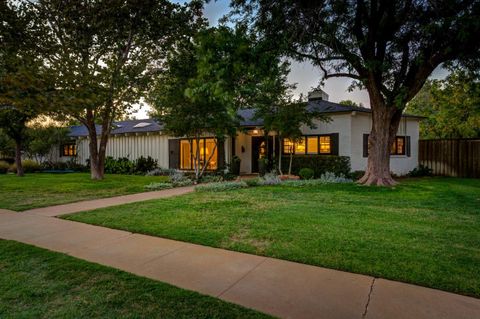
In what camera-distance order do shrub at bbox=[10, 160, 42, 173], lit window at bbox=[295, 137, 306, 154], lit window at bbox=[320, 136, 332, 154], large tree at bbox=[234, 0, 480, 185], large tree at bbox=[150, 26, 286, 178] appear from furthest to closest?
shrub at bbox=[10, 160, 42, 173] → lit window at bbox=[295, 137, 306, 154] → lit window at bbox=[320, 136, 332, 154] → large tree at bbox=[234, 0, 480, 185] → large tree at bbox=[150, 26, 286, 178]

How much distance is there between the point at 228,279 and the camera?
3.18 metres

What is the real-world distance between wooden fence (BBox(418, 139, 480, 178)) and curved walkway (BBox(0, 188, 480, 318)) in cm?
1490

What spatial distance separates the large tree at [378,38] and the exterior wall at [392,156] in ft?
7.10

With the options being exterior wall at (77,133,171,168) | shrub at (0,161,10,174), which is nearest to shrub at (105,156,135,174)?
exterior wall at (77,133,171,168)

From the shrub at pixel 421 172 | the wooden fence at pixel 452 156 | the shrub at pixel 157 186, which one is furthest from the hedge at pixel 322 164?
the shrub at pixel 157 186

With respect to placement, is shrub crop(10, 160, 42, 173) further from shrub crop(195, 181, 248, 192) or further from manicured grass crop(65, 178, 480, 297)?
manicured grass crop(65, 178, 480, 297)

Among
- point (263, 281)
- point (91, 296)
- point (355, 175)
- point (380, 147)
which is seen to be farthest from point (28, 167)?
point (263, 281)

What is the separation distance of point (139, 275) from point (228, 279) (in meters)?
0.97

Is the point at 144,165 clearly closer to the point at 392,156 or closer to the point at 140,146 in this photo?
the point at 140,146

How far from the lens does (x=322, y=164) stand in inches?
538

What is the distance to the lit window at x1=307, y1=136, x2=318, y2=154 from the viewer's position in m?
14.6

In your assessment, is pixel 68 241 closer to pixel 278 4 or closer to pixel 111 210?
pixel 111 210

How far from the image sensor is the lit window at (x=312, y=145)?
14641mm

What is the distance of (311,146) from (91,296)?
515 inches
